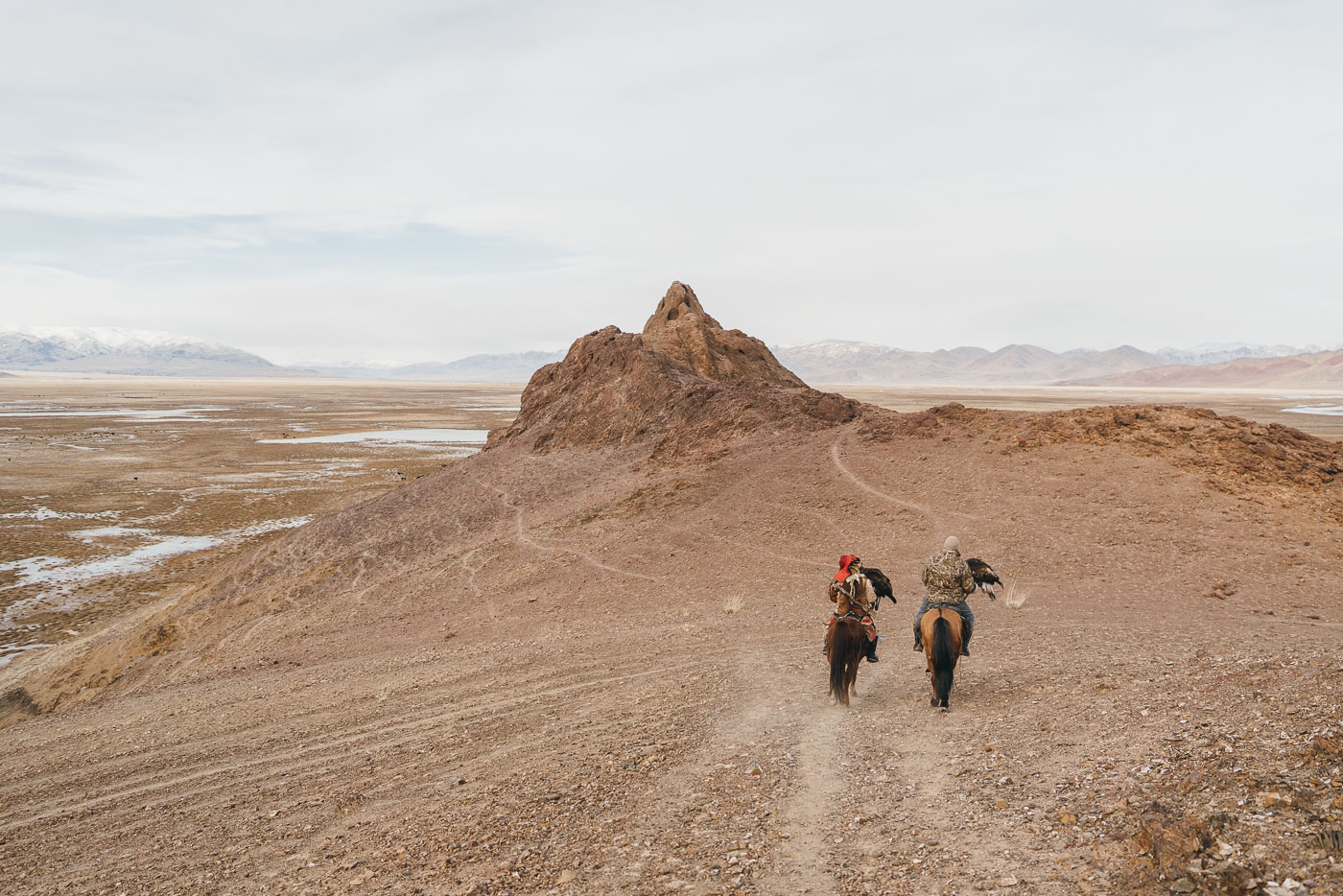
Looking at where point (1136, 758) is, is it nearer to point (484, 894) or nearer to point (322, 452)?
point (484, 894)

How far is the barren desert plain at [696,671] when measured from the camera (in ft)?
18.4

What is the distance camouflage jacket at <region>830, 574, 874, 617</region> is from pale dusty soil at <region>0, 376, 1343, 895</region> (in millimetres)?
1127

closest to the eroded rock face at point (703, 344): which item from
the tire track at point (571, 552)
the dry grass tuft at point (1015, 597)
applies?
the tire track at point (571, 552)

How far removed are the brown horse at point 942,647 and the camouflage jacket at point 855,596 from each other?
0.76m

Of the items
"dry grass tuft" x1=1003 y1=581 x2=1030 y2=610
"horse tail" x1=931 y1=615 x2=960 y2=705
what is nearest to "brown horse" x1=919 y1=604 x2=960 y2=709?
"horse tail" x1=931 y1=615 x2=960 y2=705

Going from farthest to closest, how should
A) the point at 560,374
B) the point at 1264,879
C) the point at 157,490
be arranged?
the point at 157,490
the point at 560,374
the point at 1264,879

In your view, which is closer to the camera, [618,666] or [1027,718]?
[1027,718]

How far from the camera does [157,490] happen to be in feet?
123

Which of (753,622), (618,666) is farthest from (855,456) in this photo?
(618,666)

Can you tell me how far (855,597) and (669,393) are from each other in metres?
19.0

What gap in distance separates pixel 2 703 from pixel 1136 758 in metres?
19.6

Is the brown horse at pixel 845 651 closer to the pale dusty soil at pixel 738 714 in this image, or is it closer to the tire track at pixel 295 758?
the pale dusty soil at pixel 738 714

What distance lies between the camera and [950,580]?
8516 millimetres

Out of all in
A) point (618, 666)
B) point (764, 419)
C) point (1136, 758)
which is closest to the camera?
point (1136, 758)
